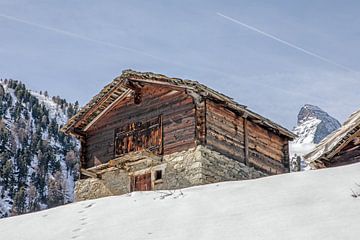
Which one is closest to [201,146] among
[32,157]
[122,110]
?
[122,110]

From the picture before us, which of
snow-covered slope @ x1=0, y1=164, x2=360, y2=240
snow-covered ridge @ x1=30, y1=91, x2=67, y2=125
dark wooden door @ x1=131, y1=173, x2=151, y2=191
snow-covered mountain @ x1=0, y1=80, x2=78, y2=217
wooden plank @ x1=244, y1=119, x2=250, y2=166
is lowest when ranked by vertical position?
snow-covered slope @ x1=0, y1=164, x2=360, y2=240

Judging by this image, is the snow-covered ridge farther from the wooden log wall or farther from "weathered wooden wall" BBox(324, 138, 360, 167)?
"weathered wooden wall" BBox(324, 138, 360, 167)

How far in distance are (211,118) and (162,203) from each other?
12706 mm

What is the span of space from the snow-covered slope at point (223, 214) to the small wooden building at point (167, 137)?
431 inches

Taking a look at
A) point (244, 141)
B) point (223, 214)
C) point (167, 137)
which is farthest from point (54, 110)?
point (223, 214)

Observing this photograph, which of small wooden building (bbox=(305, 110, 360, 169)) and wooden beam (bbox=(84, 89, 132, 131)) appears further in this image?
wooden beam (bbox=(84, 89, 132, 131))

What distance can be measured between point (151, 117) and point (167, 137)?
4.14 feet

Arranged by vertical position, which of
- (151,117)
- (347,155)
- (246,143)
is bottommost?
(347,155)

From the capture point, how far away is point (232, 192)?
989cm

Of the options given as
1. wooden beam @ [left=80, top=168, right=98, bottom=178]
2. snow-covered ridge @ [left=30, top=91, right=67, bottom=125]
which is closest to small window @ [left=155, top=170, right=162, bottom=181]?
wooden beam @ [left=80, top=168, right=98, bottom=178]

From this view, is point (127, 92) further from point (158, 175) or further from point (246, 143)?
point (246, 143)

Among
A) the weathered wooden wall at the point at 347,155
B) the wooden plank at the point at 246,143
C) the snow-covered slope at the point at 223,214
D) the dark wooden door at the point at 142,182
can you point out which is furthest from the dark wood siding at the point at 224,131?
the snow-covered slope at the point at 223,214

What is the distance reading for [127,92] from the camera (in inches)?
983

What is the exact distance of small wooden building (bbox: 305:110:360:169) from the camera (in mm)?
17906
